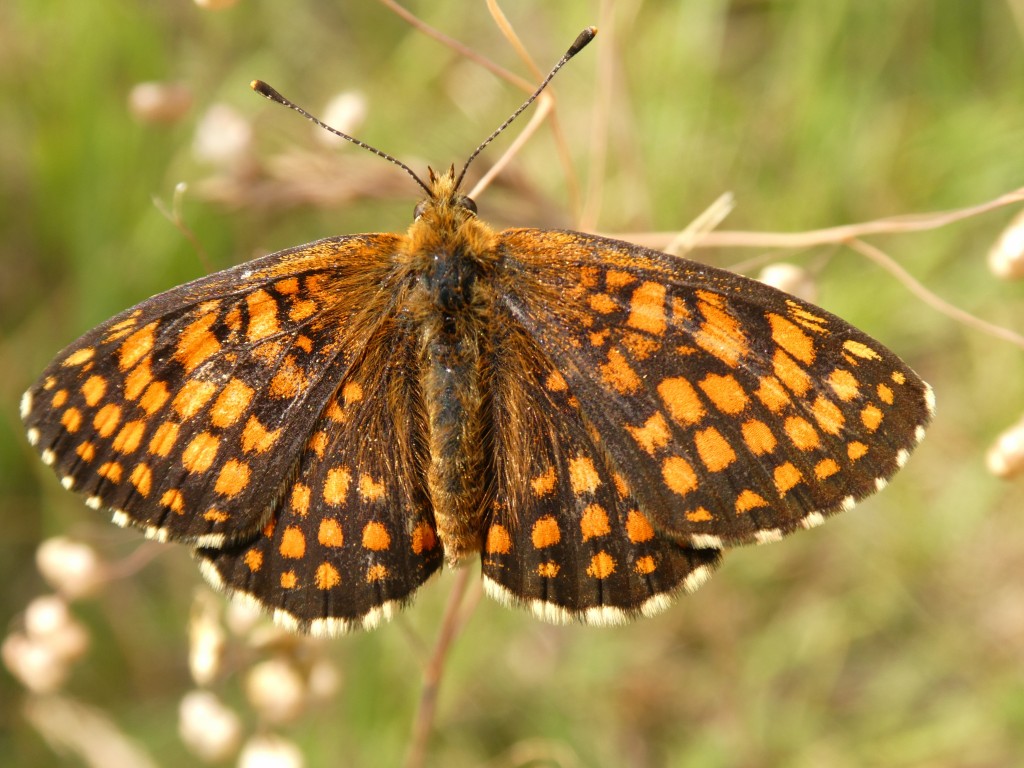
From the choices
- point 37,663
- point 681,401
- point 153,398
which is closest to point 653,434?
point 681,401

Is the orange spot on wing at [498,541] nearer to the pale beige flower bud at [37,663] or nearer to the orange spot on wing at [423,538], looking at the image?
the orange spot on wing at [423,538]

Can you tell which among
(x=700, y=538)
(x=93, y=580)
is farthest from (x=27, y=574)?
(x=700, y=538)

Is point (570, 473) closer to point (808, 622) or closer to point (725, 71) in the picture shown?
point (808, 622)

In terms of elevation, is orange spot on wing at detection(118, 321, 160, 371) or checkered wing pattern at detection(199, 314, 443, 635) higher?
orange spot on wing at detection(118, 321, 160, 371)

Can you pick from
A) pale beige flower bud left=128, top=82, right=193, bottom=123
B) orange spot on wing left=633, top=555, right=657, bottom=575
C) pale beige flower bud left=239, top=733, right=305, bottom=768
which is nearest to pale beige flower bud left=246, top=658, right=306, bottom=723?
pale beige flower bud left=239, top=733, right=305, bottom=768

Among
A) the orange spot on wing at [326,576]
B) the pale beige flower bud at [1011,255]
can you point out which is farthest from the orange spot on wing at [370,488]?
the pale beige flower bud at [1011,255]

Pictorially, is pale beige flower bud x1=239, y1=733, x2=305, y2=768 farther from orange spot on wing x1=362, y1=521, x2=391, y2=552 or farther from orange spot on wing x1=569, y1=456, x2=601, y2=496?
orange spot on wing x1=569, y1=456, x2=601, y2=496
